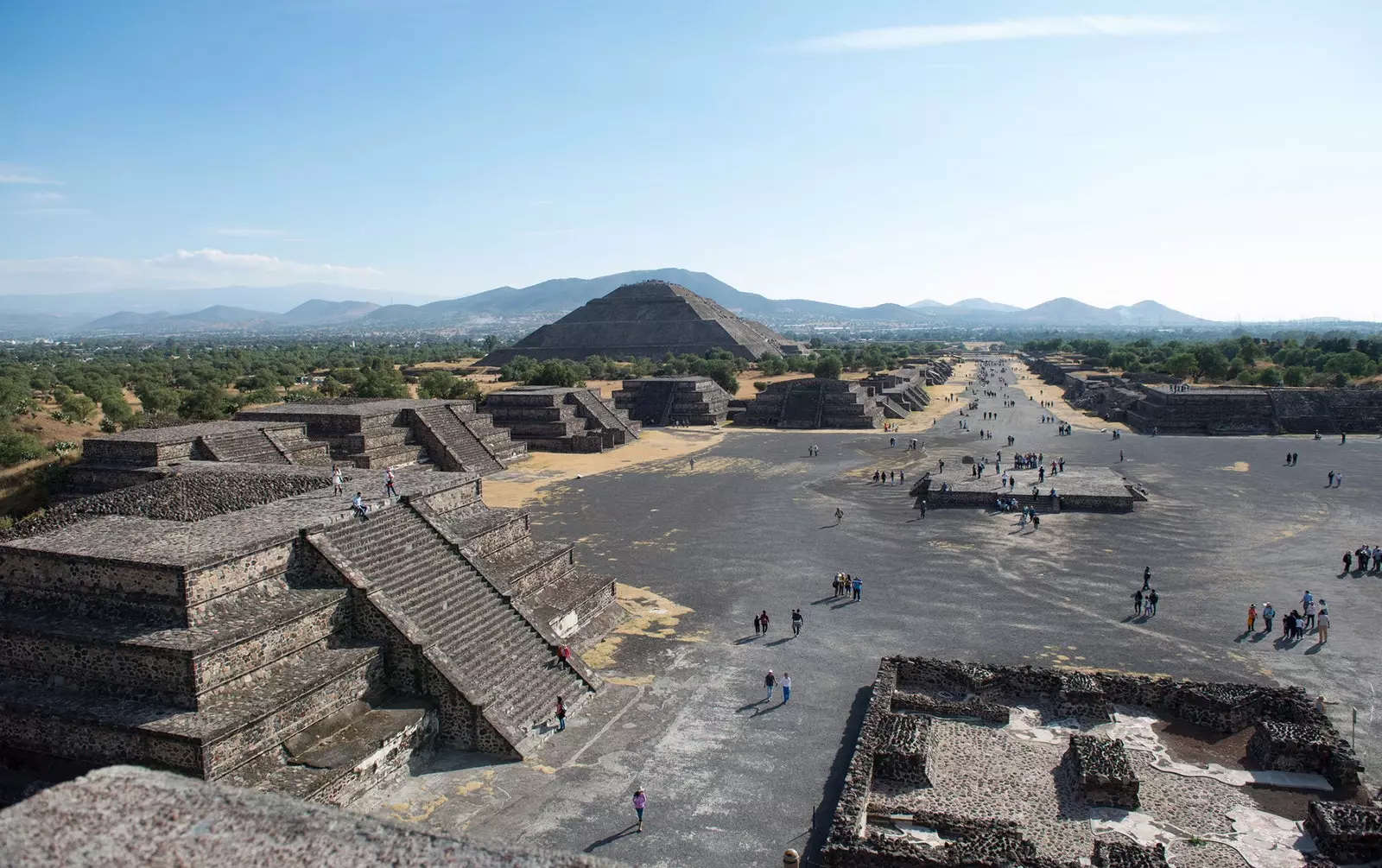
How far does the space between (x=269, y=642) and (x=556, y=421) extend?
33313 mm

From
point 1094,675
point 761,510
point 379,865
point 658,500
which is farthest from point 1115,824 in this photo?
point 658,500

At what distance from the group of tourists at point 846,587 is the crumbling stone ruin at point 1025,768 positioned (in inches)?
190

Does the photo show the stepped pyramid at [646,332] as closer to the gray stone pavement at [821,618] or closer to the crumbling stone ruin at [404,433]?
the crumbling stone ruin at [404,433]

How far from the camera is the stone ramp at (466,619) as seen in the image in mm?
13719

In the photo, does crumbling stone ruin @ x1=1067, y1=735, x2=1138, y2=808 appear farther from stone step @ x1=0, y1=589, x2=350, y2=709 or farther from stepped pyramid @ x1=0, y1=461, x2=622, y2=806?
stone step @ x1=0, y1=589, x2=350, y2=709

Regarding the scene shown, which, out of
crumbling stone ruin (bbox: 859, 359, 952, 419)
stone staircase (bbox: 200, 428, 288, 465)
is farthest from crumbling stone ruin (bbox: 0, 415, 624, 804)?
crumbling stone ruin (bbox: 859, 359, 952, 419)

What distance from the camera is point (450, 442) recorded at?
36.6 meters

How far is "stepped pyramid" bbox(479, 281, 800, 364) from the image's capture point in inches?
4572

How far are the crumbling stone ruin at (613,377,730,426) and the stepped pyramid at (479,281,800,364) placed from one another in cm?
5015

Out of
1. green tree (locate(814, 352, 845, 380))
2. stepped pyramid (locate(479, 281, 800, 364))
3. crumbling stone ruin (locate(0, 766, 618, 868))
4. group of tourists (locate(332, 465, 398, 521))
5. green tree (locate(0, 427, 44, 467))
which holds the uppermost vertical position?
stepped pyramid (locate(479, 281, 800, 364))

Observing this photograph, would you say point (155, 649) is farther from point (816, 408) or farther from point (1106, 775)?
point (816, 408)

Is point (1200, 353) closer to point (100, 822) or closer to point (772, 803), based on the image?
point (772, 803)

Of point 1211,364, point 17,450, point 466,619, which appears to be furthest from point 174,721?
point 1211,364

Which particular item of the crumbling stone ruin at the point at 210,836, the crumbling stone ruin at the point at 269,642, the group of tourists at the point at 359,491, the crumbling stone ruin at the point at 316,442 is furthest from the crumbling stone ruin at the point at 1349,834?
the crumbling stone ruin at the point at 316,442
